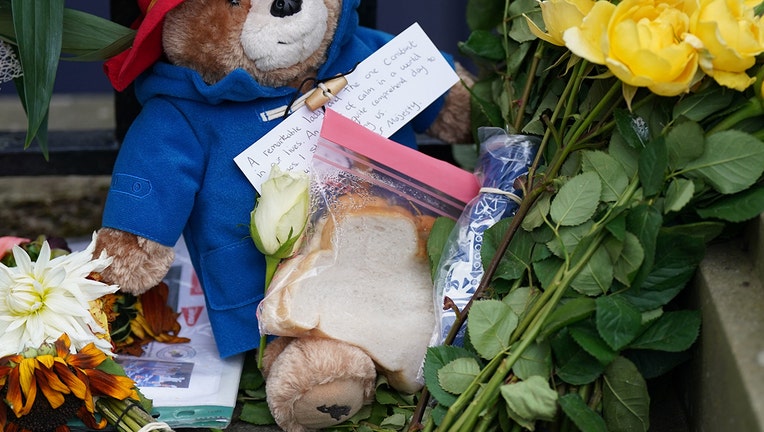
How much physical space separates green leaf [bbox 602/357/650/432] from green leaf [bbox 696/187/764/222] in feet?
0.66

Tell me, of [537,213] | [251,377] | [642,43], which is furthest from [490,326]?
[251,377]

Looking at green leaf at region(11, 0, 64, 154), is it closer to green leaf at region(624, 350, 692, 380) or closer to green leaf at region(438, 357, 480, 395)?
green leaf at region(438, 357, 480, 395)

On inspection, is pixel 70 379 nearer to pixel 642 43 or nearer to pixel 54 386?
pixel 54 386

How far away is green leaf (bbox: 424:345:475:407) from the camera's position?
1.05 m

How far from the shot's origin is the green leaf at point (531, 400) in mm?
954

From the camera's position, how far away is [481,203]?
125 cm

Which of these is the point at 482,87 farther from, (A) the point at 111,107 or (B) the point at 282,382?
(A) the point at 111,107

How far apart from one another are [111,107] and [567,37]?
7.41ft

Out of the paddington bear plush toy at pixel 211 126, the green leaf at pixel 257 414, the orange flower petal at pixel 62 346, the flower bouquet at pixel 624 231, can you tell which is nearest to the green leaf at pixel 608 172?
the flower bouquet at pixel 624 231

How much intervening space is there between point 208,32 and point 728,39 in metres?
0.70

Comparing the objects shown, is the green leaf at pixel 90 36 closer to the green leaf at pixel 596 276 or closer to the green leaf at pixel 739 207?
the green leaf at pixel 596 276

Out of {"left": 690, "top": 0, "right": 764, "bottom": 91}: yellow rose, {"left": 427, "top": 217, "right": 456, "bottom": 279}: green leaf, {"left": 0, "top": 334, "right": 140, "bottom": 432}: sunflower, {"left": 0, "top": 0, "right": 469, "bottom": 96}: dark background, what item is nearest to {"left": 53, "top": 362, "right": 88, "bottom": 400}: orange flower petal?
{"left": 0, "top": 334, "right": 140, "bottom": 432}: sunflower

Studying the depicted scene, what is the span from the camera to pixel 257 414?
1290mm

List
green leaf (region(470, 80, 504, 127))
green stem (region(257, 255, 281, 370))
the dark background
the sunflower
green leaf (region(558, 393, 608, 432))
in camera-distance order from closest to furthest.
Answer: green leaf (region(558, 393, 608, 432)) < the sunflower < green stem (region(257, 255, 281, 370)) < green leaf (region(470, 80, 504, 127)) < the dark background
